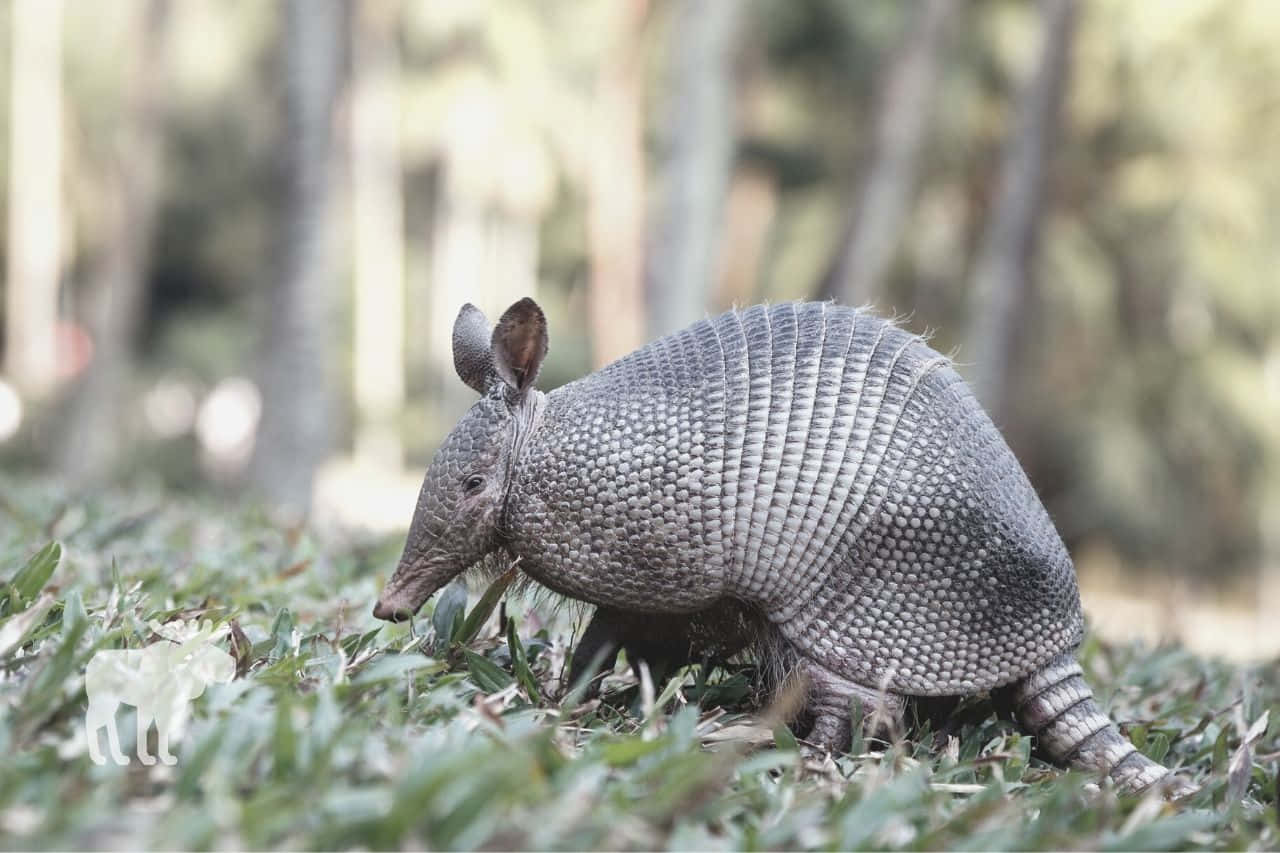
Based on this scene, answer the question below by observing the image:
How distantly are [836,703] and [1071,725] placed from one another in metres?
0.60

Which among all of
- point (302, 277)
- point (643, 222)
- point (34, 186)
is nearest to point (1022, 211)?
point (643, 222)

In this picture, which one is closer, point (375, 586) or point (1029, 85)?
point (375, 586)

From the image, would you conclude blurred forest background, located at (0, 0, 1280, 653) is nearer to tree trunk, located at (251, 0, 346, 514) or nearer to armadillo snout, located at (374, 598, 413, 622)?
tree trunk, located at (251, 0, 346, 514)

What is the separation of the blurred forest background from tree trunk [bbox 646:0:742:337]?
0.09 feet

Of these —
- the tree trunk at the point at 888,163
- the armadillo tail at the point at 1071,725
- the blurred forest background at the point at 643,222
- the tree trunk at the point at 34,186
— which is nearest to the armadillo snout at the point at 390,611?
the blurred forest background at the point at 643,222

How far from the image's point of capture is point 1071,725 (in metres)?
3.29

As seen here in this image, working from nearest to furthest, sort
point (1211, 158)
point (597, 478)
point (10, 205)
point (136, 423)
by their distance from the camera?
point (597, 478)
point (1211, 158)
point (136, 423)
point (10, 205)

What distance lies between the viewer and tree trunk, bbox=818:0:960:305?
1124cm

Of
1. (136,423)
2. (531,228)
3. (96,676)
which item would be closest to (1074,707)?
(96,676)

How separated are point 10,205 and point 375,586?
100ft

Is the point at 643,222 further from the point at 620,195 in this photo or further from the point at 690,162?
the point at 690,162

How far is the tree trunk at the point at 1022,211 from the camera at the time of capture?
11.8m

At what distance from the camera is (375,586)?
4.74m

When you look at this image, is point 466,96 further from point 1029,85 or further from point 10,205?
point 1029,85
